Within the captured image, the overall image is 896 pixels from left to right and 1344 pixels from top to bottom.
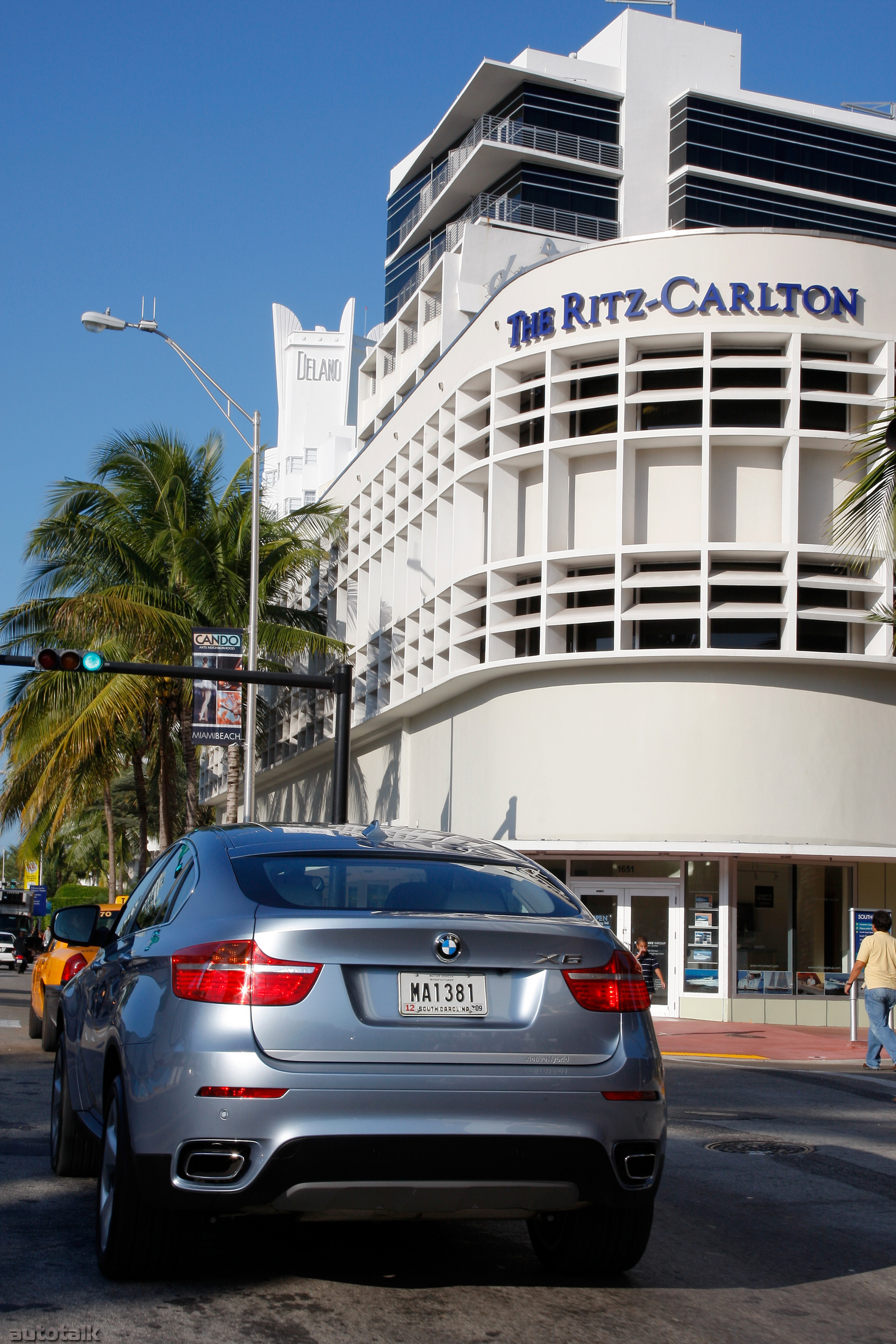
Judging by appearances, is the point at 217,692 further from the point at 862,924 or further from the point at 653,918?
the point at 862,924

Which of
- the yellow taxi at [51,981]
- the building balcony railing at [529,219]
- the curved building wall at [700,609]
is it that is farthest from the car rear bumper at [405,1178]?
the building balcony railing at [529,219]

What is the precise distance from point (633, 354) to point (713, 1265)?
2195 centimetres

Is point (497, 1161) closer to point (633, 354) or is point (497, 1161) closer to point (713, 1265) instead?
point (713, 1265)

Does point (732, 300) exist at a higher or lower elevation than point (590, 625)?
higher

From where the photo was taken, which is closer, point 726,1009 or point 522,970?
point 522,970

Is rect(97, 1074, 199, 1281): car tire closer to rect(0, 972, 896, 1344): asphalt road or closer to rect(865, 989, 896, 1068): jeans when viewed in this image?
rect(0, 972, 896, 1344): asphalt road

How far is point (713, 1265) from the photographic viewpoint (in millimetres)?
5660

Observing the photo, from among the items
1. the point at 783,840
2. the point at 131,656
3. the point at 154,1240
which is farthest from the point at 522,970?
the point at 131,656

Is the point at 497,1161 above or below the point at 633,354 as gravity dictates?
below

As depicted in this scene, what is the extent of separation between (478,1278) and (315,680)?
54.9ft

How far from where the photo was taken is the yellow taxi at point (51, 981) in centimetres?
1273

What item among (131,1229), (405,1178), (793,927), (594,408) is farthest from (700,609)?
(405,1178)

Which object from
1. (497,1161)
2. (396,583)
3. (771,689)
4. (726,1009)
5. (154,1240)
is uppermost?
(396,583)

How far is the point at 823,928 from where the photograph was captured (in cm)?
2594
